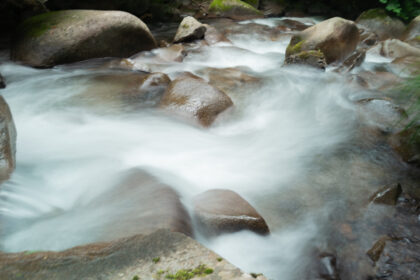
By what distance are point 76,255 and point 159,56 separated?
625cm

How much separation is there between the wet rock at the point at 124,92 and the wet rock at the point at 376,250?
3519mm

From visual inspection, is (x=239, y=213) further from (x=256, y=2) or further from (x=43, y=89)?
(x=256, y=2)

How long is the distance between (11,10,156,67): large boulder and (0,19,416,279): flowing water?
A: 0.92 feet

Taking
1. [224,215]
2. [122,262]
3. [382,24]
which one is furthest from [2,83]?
[382,24]

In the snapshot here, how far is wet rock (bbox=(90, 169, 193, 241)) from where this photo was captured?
74.2 inches

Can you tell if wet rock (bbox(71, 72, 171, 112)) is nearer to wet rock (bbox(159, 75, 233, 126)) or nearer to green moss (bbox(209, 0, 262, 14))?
wet rock (bbox(159, 75, 233, 126))

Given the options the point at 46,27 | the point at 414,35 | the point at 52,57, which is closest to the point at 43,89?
the point at 52,57

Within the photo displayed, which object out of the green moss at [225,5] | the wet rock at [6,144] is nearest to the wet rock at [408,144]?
the wet rock at [6,144]

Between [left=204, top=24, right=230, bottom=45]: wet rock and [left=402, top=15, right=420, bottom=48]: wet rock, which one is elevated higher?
[left=402, top=15, right=420, bottom=48]: wet rock

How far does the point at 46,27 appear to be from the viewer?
6.34 meters

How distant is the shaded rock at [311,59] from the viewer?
6.84m

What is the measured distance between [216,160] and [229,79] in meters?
2.84

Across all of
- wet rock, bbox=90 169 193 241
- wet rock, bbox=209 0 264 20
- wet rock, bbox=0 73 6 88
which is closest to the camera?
wet rock, bbox=90 169 193 241

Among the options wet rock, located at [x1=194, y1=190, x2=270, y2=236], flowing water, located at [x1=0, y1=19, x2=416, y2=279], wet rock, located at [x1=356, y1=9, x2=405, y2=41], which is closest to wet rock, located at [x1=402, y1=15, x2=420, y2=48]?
wet rock, located at [x1=356, y1=9, x2=405, y2=41]
